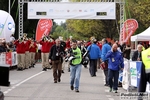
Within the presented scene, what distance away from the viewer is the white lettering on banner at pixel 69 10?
31.1 m

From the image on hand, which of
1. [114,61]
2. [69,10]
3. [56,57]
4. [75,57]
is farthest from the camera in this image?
[69,10]

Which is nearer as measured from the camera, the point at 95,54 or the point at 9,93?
the point at 9,93

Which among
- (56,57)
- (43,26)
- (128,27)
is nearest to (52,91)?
(56,57)

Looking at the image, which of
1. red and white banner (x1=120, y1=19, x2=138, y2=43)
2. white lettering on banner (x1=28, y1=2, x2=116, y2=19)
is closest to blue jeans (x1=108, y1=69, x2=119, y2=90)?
red and white banner (x1=120, y1=19, x2=138, y2=43)

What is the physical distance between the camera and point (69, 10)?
31.2m

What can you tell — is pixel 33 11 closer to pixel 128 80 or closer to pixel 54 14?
pixel 54 14

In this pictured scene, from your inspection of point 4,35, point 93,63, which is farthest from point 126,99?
point 4,35

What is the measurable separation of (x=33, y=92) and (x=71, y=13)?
1660 centimetres

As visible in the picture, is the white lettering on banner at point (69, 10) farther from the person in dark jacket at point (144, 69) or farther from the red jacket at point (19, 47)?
the person in dark jacket at point (144, 69)

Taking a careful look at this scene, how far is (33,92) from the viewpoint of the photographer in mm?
15242

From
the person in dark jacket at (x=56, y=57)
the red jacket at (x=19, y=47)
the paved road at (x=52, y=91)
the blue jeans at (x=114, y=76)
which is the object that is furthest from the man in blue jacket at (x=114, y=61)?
the red jacket at (x=19, y=47)

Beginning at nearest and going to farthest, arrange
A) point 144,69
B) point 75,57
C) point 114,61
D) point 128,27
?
point 144,69 → point 114,61 → point 75,57 → point 128,27

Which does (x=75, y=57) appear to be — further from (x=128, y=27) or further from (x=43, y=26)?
(x=43, y=26)

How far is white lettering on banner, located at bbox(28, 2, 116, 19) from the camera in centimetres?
3114
